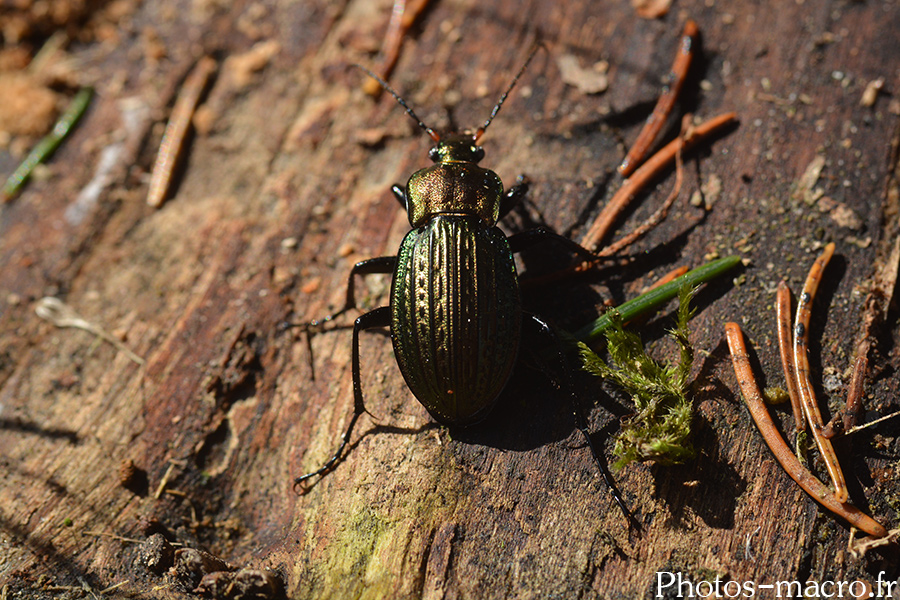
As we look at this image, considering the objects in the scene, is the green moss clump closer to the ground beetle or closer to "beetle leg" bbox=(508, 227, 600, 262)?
the ground beetle

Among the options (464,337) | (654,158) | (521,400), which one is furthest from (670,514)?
(654,158)

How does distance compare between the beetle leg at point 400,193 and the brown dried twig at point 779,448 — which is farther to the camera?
the beetle leg at point 400,193

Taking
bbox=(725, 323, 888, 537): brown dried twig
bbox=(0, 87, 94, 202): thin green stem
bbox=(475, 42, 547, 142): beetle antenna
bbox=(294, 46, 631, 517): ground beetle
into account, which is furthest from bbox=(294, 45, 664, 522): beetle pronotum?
bbox=(0, 87, 94, 202): thin green stem

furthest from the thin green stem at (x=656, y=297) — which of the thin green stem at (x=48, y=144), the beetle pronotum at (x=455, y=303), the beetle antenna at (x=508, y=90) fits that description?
the thin green stem at (x=48, y=144)

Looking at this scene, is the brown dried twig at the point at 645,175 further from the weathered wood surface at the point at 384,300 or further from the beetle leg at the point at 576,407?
the beetle leg at the point at 576,407

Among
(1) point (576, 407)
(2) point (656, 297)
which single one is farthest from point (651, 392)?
(2) point (656, 297)

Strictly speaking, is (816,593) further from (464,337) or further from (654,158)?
(654,158)

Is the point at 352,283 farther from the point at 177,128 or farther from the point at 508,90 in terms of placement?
the point at 177,128
